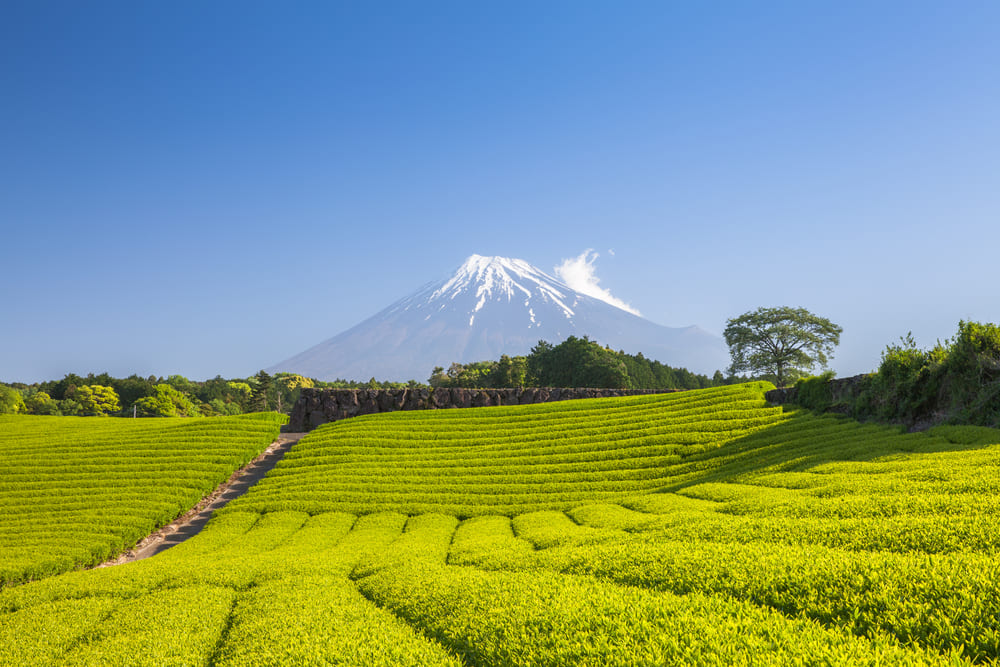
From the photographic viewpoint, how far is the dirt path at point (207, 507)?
15312 mm

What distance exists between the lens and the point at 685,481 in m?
14.5

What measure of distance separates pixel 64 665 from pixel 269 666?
10.3 ft

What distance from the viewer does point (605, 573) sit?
609 cm

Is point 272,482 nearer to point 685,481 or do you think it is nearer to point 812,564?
point 685,481

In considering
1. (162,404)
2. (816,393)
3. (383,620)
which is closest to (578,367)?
(816,393)

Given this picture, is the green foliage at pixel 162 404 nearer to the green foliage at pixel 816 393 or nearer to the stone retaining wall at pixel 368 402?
the stone retaining wall at pixel 368 402

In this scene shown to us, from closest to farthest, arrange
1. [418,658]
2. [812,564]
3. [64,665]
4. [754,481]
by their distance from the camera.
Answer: [418,658]
[812,564]
[64,665]
[754,481]

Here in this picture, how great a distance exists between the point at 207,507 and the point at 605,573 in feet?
57.0

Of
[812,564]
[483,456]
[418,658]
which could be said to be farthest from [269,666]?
[483,456]

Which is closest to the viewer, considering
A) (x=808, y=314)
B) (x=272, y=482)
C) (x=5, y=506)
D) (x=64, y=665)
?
(x=64, y=665)

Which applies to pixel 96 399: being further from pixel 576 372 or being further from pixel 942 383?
pixel 942 383

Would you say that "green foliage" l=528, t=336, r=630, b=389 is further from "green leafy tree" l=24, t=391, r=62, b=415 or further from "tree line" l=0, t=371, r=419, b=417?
"green leafy tree" l=24, t=391, r=62, b=415

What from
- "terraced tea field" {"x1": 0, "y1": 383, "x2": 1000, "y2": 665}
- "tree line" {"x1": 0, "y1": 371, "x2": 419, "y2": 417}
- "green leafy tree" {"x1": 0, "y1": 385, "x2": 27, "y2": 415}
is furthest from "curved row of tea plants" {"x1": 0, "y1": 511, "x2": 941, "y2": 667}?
"green leafy tree" {"x1": 0, "y1": 385, "x2": 27, "y2": 415}

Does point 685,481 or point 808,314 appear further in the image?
point 808,314
